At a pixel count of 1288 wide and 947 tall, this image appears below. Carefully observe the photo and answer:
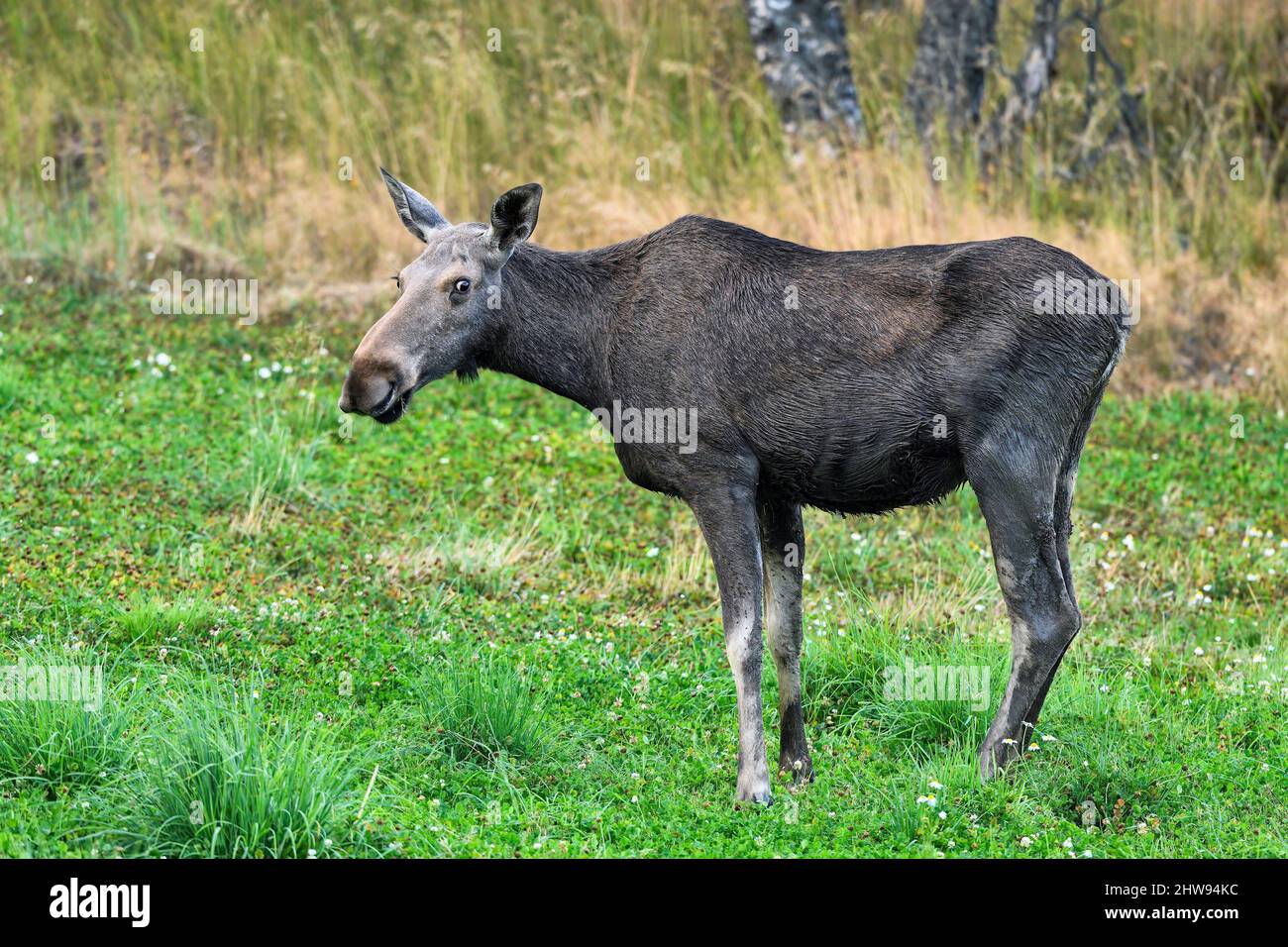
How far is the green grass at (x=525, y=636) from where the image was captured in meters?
6.42

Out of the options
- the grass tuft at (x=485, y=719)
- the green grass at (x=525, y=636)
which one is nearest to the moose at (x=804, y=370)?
the green grass at (x=525, y=636)

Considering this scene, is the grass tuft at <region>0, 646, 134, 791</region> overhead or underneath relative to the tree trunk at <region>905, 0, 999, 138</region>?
underneath

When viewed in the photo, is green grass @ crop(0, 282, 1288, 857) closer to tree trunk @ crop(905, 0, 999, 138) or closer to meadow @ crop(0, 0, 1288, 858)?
meadow @ crop(0, 0, 1288, 858)

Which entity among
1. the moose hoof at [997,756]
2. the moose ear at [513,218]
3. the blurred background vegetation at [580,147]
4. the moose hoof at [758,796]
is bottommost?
the moose hoof at [758,796]

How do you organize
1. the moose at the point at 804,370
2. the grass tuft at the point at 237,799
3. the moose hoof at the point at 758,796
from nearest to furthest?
the grass tuft at the point at 237,799 → the moose at the point at 804,370 → the moose hoof at the point at 758,796

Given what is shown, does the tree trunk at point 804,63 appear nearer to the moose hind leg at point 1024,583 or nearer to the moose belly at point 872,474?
the moose belly at point 872,474

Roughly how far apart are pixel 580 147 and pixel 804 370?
325 inches

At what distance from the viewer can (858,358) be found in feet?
22.5

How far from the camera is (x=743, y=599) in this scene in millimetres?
6918

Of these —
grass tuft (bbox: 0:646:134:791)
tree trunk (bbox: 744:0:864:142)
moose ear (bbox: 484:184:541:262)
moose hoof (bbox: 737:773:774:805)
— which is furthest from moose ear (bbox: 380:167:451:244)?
tree trunk (bbox: 744:0:864:142)

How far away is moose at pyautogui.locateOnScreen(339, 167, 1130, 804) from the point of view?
676 cm

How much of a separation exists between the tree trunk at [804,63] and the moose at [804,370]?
789cm

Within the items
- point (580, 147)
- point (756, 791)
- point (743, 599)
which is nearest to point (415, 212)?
point (743, 599)

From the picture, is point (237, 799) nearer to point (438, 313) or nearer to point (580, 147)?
point (438, 313)
